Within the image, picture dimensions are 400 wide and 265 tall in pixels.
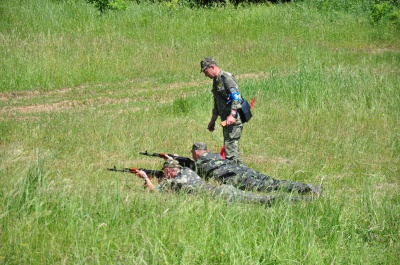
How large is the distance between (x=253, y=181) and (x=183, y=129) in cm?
317

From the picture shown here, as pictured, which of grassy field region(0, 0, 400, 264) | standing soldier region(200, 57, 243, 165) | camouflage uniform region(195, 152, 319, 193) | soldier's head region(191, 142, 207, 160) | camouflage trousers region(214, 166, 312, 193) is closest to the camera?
grassy field region(0, 0, 400, 264)

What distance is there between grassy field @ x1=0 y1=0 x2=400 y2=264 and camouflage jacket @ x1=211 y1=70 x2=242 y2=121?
2.84 feet

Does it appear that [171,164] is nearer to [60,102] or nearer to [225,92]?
[225,92]

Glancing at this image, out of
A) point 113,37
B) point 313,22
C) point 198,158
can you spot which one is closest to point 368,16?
point 313,22

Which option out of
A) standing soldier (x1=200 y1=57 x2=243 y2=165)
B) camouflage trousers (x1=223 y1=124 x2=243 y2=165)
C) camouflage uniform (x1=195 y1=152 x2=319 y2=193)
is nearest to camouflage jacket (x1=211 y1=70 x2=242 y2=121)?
standing soldier (x1=200 y1=57 x2=243 y2=165)

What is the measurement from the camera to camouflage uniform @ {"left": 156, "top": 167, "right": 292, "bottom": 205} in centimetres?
691

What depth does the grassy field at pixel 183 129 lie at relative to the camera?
224 inches

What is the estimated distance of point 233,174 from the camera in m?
8.23

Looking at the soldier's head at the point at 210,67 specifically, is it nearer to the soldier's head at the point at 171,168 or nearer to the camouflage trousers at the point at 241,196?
the soldier's head at the point at 171,168

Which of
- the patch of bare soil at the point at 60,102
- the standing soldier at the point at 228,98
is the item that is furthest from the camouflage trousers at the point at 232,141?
the patch of bare soil at the point at 60,102

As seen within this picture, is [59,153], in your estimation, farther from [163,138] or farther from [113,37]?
[113,37]

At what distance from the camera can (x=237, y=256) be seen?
18.1 feet

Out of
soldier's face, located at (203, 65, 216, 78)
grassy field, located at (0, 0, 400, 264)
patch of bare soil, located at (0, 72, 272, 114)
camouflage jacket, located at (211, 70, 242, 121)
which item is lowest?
patch of bare soil, located at (0, 72, 272, 114)

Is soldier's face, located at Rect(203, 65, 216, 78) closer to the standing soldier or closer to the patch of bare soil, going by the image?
the standing soldier
